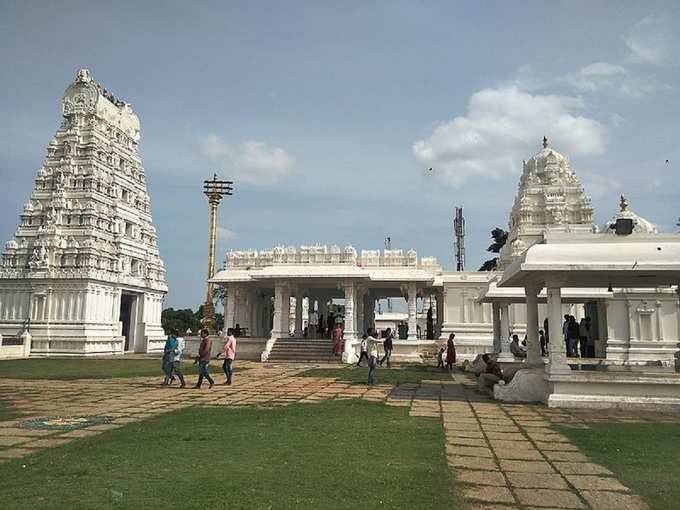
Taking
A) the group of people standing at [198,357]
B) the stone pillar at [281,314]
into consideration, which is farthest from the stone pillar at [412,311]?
the group of people standing at [198,357]

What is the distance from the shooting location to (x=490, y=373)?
1362cm

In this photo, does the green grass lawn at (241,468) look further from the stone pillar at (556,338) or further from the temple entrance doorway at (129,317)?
the temple entrance doorway at (129,317)

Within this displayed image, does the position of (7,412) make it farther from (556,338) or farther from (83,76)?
(83,76)

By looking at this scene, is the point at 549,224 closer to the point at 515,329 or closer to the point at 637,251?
the point at 515,329

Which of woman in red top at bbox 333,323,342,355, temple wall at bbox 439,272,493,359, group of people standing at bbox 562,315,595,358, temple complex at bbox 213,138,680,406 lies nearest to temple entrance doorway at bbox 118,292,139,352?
temple complex at bbox 213,138,680,406

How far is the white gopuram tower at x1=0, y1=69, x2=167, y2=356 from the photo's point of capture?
3534cm

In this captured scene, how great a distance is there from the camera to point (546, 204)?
37250 mm

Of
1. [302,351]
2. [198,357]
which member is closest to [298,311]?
[302,351]

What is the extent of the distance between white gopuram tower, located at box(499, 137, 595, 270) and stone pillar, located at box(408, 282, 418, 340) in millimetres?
8518

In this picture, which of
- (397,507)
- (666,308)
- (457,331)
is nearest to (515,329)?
(457,331)

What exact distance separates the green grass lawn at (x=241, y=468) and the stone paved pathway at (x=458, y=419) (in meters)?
0.45

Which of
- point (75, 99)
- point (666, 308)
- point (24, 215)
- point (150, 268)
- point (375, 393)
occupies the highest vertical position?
point (75, 99)

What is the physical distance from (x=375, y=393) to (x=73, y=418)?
22.4 ft

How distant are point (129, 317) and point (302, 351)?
22482 millimetres
